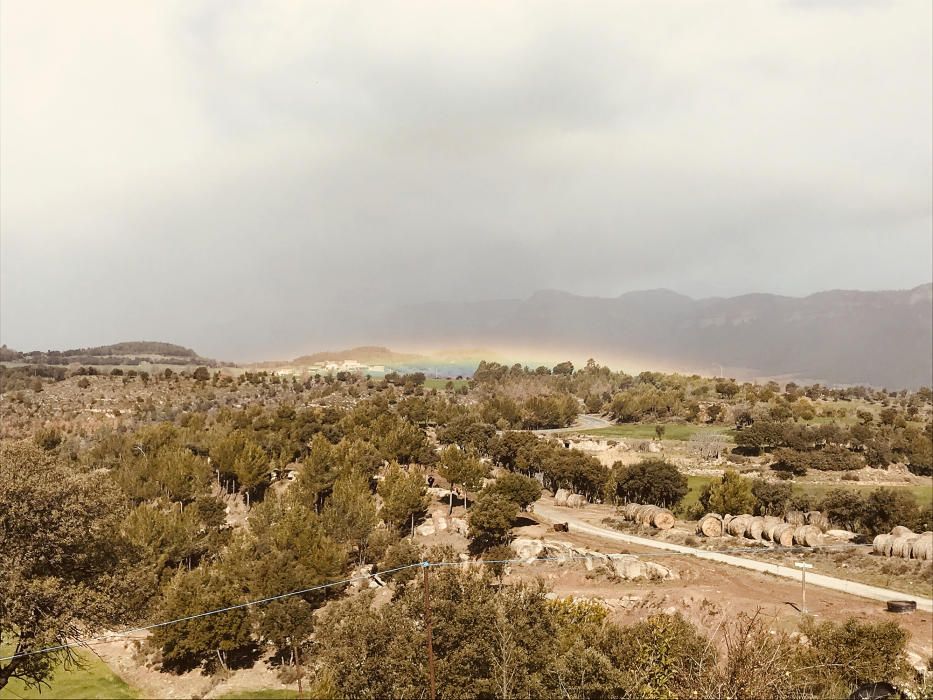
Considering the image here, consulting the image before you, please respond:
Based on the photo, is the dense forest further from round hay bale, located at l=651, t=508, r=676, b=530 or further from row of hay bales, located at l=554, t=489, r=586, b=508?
round hay bale, located at l=651, t=508, r=676, b=530

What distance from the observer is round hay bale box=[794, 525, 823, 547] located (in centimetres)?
5125

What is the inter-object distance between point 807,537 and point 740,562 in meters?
10.3

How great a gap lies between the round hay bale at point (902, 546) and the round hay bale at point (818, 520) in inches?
367

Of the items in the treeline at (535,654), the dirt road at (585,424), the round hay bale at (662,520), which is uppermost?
the treeline at (535,654)

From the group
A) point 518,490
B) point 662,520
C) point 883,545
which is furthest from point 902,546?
point 518,490

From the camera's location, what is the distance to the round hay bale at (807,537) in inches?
2018

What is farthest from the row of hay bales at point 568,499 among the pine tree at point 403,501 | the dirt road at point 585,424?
the dirt road at point 585,424

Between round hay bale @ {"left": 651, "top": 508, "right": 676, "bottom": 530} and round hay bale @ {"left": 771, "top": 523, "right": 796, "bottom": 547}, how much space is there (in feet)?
34.3

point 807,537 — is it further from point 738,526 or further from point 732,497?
point 732,497

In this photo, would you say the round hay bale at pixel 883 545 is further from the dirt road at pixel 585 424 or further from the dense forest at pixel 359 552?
the dirt road at pixel 585 424

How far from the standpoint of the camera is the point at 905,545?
149 ft

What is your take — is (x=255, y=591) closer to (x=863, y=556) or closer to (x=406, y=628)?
(x=406, y=628)

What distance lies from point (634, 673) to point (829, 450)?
10156 cm

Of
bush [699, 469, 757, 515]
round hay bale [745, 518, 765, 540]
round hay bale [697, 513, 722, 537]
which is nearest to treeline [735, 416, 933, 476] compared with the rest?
bush [699, 469, 757, 515]
